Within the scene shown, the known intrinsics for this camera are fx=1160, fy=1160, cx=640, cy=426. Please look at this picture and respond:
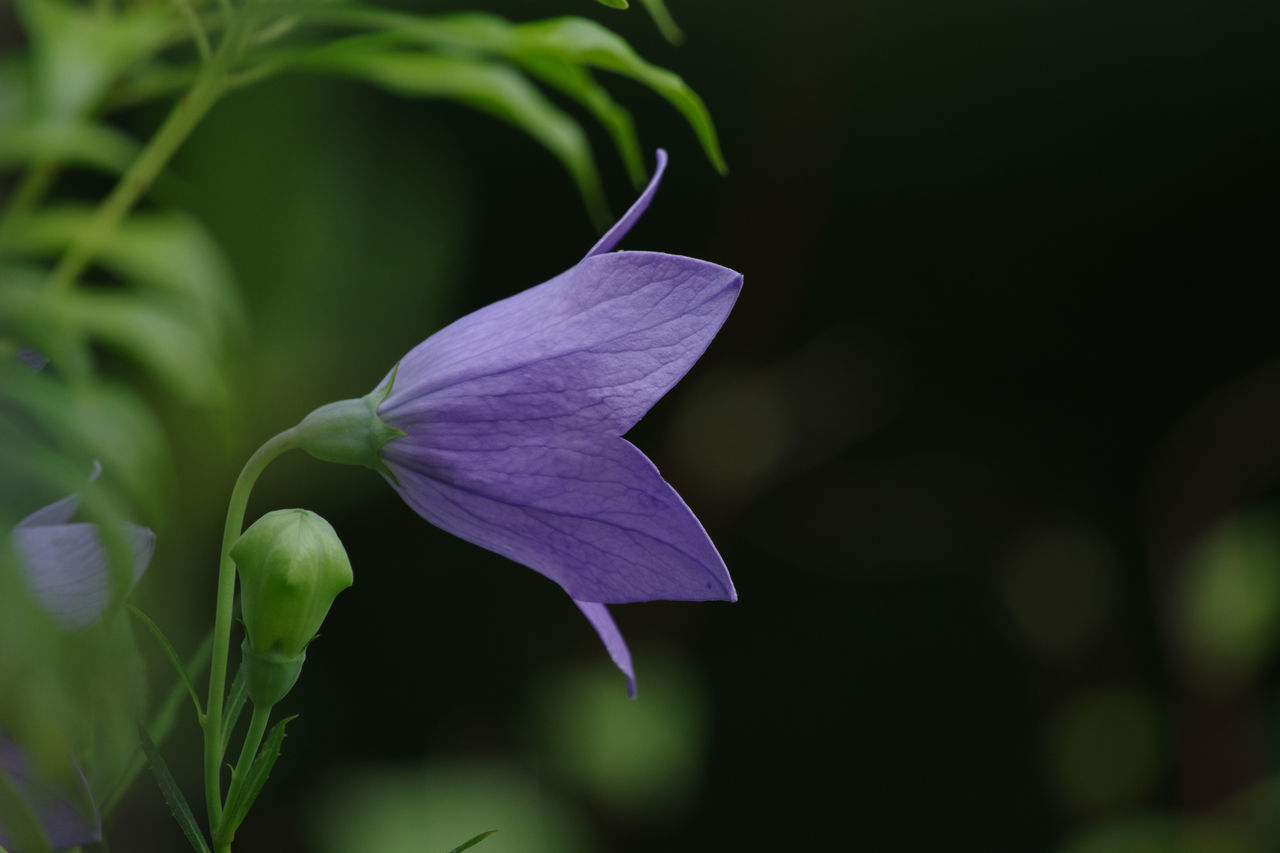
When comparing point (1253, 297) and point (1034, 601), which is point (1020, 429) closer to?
point (1034, 601)

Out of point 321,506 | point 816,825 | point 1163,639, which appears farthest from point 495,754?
point 1163,639

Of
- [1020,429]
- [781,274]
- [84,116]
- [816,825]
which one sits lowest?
[816,825]

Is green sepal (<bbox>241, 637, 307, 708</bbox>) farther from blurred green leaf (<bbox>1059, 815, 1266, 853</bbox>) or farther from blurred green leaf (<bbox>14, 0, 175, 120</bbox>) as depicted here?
blurred green leaf (<bbox>1059, 815, 1266, 853</bbox>)

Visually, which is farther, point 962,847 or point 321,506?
point 962,847

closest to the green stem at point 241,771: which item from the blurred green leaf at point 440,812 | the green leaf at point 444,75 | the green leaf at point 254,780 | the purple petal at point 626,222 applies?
the green leaf at point 254,780

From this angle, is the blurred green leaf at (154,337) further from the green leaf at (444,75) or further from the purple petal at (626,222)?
the purple petal at (626,222)

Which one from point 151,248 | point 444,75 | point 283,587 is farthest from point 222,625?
point 151,248
